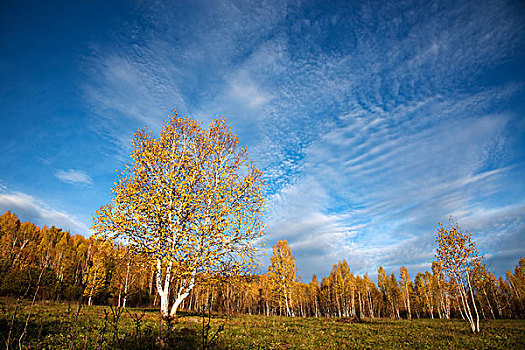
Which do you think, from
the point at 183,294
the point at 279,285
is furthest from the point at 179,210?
the point at 279,285

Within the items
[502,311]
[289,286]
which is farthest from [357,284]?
[289,286]

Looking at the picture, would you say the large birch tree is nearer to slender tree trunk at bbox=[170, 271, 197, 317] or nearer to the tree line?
slender tree trunk at bbox=[170, 271, 197, 317]

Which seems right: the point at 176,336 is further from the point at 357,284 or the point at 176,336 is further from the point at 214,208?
the point at 357,284

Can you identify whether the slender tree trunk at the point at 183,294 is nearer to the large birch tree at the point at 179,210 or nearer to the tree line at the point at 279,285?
the large birch tree at the point at 179,210

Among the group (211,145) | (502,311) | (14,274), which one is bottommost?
(502,311)

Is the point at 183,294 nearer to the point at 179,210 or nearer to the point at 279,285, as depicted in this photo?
the point at 179,210

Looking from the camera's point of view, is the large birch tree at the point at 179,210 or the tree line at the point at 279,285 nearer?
the large birch tree at the point at 179,210

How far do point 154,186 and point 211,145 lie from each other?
5985 millimetres

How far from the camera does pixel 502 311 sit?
73.1 metres

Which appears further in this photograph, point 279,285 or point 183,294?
point 279,285

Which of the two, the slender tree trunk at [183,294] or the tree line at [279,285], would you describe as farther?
the tree line at [279,285]

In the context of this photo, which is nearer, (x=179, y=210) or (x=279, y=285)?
(x=179, y=210)

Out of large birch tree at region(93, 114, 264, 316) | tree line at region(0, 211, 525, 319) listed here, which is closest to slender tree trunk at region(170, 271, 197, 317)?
large birch tree at region(93, 114, 264, 316)

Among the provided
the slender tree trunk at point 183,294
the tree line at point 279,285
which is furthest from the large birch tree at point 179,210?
the tree line at point 279,285
